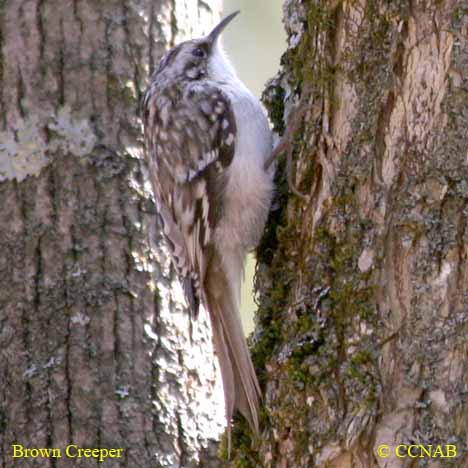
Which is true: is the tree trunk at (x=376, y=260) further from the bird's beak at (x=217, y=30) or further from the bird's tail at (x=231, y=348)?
the bird's beak at (x=217, y=30)

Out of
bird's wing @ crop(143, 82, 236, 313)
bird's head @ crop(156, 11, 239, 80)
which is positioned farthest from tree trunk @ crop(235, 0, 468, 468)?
bird's head @ crop(156, 11, 239, 80)

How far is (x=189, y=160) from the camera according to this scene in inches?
121

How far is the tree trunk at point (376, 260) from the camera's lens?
2.04 metres

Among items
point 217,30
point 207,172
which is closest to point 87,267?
point 207,172

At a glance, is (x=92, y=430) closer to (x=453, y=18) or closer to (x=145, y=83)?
(x=145, y=83)

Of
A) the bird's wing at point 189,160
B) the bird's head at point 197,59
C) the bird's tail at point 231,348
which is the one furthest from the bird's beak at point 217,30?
the bird's tail at point 231,348

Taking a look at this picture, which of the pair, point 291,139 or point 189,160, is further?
point 189,160

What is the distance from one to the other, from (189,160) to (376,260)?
107cm

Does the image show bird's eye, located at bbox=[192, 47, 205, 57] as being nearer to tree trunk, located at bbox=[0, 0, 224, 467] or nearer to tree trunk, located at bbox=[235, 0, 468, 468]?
tree trunk, located at bbox=[0, 0, 224, 467]

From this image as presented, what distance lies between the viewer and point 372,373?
6.84 feet

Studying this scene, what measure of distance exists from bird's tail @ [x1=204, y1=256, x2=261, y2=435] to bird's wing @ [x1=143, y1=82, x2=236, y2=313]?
0.22 feet

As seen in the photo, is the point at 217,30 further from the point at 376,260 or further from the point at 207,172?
the point at 376,260

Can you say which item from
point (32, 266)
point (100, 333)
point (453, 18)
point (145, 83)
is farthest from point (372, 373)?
point (145, 83)

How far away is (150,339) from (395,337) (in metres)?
0.94
